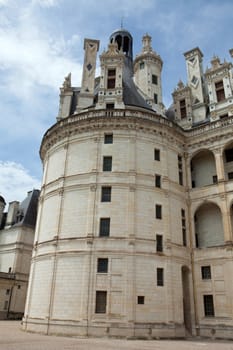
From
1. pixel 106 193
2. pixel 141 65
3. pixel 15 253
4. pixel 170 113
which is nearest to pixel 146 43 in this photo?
pixel 141 65

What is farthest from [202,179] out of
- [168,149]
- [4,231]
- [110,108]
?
[4,231]

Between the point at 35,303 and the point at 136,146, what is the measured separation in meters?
16.6

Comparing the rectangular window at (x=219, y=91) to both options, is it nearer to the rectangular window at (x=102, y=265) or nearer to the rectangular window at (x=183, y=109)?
the rectangular window at (x=183, y=109)

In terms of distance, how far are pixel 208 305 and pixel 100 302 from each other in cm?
984

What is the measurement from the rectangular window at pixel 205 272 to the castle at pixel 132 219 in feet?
0.29

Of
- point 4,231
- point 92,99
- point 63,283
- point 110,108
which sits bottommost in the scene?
point 63,283

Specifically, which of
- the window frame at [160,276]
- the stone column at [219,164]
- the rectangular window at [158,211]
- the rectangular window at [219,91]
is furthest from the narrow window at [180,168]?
the window frame at [160,276]

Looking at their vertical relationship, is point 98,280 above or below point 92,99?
below

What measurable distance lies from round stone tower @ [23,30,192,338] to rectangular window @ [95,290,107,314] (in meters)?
0.08

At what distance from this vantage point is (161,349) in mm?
16234

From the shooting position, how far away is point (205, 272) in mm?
26828

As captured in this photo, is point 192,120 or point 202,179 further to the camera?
point 192,120

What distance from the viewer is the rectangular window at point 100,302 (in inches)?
885

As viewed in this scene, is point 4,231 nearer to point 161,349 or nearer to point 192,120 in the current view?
point 192,120
